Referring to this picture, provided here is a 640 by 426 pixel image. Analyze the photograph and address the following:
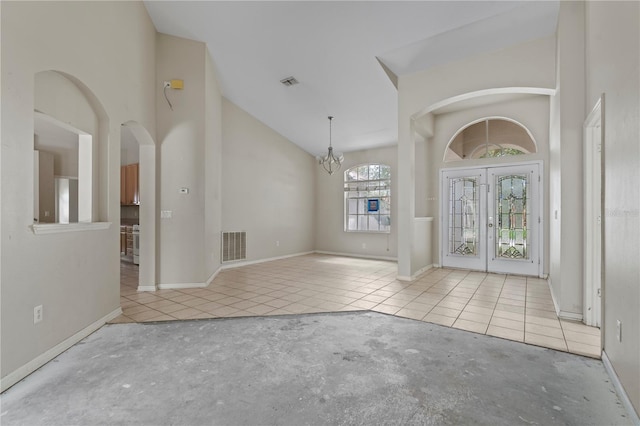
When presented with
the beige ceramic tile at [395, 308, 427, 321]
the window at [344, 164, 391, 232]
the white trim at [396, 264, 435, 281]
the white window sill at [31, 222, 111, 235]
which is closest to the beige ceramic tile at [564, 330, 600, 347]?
the beige ceramic tile at [395, 308, 427, 321]

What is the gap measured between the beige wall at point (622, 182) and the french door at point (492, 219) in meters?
3.27

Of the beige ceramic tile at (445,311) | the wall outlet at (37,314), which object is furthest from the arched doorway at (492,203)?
the wall outlet at (37,314)

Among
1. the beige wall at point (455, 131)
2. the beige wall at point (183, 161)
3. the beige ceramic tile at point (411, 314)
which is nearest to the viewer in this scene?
the beige ceramic tile at point (411, 314)

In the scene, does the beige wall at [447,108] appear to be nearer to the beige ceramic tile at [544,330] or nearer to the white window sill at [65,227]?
the beige ceramic tile at [544,330]

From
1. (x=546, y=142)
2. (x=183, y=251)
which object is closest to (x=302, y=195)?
(x=183, y=251)

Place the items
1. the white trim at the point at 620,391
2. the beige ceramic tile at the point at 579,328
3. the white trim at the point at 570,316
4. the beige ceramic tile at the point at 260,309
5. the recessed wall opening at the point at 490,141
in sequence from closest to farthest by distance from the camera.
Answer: the white trim at the point at 620,391 → the beige ceramic tile at the point at 579,328 → the white trim at the point at 570,316 → the beige ceramic tile at the point at 260,309 → the recessed wall opening at the point at 490,141

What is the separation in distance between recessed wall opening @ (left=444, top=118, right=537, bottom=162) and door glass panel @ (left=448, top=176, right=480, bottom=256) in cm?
50

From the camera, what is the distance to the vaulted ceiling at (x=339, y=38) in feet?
11.4

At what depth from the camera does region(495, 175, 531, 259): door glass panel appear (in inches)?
206

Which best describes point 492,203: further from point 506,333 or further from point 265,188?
point 265,188

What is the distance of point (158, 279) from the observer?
4305mm

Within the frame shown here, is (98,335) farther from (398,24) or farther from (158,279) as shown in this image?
(398,24)

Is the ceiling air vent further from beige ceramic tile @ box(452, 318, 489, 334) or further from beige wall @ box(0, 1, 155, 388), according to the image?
beige ceramic tile @ box(452, 318, 489, 334)

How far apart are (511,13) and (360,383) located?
13.6 ft
